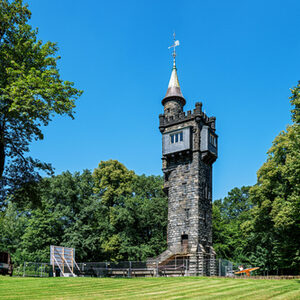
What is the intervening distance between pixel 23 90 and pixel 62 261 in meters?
17.0

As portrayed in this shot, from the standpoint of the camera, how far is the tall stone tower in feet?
104

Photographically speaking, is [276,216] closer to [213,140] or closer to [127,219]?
[213,140]

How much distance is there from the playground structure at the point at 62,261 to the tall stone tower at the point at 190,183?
8.39 metres

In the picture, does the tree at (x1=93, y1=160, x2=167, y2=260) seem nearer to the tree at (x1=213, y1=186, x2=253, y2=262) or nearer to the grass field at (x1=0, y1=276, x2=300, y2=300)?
the tree at (x1=213, y1=186, x2=253, y2=262)

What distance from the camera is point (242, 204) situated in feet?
206

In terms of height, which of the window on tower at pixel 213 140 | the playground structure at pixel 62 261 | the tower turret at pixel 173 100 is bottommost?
the playground structure at pixel 62 261

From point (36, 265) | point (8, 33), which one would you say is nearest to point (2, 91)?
point (8, 33)

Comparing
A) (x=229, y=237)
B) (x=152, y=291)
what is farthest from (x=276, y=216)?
(x=229, y=237)

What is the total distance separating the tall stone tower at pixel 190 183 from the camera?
31.7 m

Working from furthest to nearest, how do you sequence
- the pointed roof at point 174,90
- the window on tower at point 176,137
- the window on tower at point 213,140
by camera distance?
the pointed roof at point 174,90
the window on tower at point 213,140
the window on tower at point 176,137

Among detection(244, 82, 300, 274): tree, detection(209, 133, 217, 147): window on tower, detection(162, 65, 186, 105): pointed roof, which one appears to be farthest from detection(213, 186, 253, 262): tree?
detection(162, 65, 186, 105): pointed roof

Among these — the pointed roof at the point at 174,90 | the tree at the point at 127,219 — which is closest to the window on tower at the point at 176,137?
the pointed roof at the point at 174,90

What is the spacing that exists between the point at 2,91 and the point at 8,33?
3.67m

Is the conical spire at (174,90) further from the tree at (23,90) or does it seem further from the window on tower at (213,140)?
the tree at (23,90)
